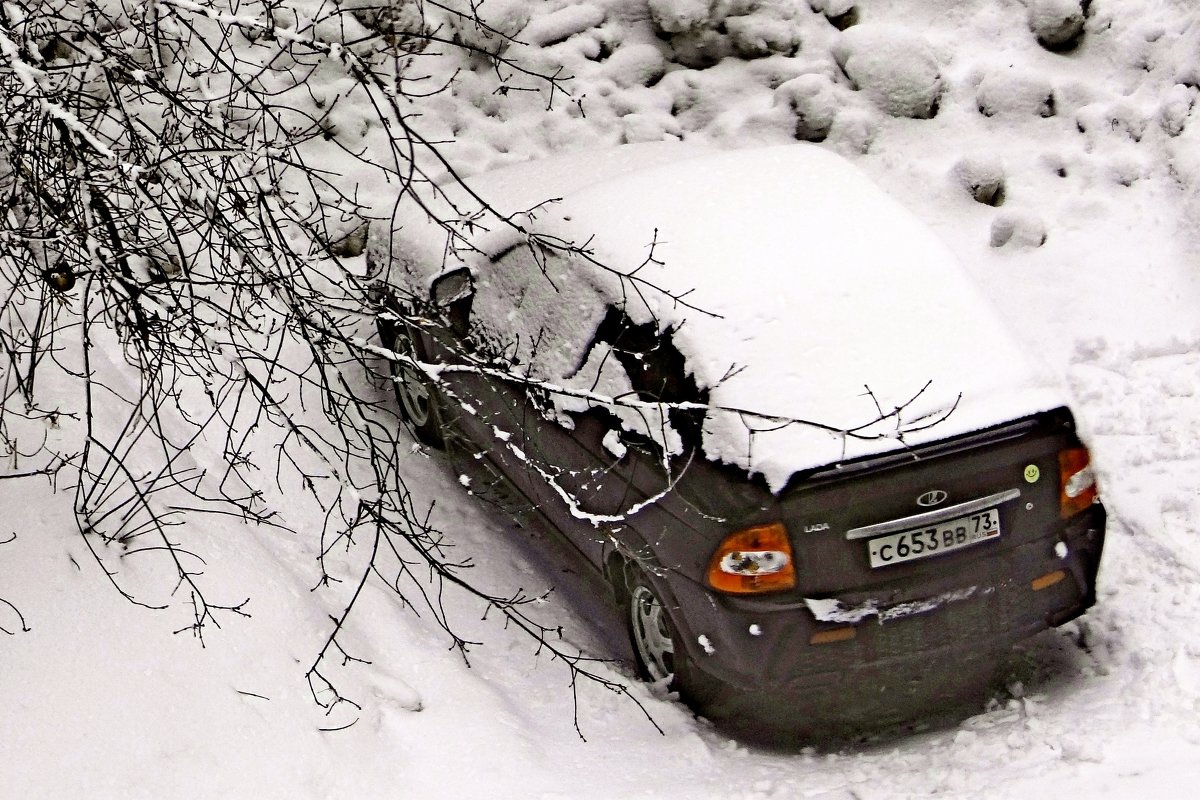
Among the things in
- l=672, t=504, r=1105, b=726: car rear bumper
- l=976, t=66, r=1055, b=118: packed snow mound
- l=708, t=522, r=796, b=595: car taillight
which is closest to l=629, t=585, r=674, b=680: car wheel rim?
l=672, t=504, r=1105, b=726: car rear bumper

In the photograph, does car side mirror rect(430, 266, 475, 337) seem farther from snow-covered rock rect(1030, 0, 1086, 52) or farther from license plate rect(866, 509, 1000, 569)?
snow-covered rock rect(1030, 0, 1086, 52)

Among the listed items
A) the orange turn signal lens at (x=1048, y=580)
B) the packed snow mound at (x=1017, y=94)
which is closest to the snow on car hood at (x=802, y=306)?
the orange turn signal lens at (x=1048, y=580)

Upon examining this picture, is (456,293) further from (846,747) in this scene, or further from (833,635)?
(846,747)

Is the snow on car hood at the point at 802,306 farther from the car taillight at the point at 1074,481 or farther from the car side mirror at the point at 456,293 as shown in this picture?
the car side mirror at the point at 456,293

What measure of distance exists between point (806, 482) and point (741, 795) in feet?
3.57

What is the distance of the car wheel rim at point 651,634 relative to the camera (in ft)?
13.2

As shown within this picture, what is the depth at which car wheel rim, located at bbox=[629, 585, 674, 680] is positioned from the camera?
4012mm

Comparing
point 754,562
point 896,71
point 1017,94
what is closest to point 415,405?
point 754,562

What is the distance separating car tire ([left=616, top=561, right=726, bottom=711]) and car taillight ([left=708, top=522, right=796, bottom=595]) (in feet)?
1.39

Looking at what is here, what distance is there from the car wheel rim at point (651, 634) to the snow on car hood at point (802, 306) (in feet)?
2.44

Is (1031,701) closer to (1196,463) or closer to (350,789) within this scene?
(1196,463)

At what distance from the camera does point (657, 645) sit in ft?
13.4

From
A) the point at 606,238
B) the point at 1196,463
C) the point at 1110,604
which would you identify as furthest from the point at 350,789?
the point at 1196,463

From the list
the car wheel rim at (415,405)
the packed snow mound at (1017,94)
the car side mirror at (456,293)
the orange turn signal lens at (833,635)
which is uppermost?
the car side mirror at (456,293)
